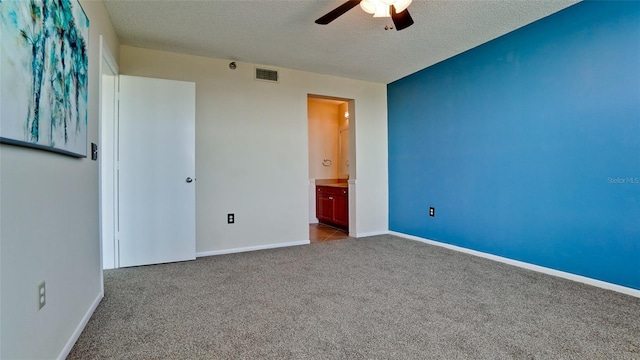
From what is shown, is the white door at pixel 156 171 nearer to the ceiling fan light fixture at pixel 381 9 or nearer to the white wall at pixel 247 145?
the white wall at pixel 247 145

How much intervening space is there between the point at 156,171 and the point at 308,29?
6.87 ft

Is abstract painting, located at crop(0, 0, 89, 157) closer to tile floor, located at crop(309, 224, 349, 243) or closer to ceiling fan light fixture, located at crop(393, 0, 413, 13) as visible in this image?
ceiling fan light fixture, located at crop(393, 0, 413, 13)

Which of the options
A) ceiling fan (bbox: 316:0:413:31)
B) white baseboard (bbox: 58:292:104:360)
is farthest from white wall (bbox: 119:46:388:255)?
ceiling fan (bbox: 316:0:413:31)

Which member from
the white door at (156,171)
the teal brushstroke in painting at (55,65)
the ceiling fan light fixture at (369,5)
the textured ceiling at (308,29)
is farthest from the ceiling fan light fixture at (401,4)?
the white door at (156,171)

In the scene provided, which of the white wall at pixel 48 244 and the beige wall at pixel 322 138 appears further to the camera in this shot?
the beige wall at pixel 322 138

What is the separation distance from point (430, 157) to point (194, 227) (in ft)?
9.94

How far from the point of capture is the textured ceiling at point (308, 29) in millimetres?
2434

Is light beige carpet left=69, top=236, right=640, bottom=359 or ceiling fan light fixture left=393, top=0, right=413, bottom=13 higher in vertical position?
ceiling fan light fixture left=393, top=0, right=413, bottom=13

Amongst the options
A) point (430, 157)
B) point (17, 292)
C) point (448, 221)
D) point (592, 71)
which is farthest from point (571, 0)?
point (17, 292)

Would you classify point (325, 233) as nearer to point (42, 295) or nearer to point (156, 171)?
point (156, 171)

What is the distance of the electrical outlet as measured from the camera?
4.08 feet

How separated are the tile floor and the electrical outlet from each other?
121 inches

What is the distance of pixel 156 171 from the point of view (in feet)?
9.92

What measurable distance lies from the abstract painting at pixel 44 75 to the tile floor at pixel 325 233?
311cm
